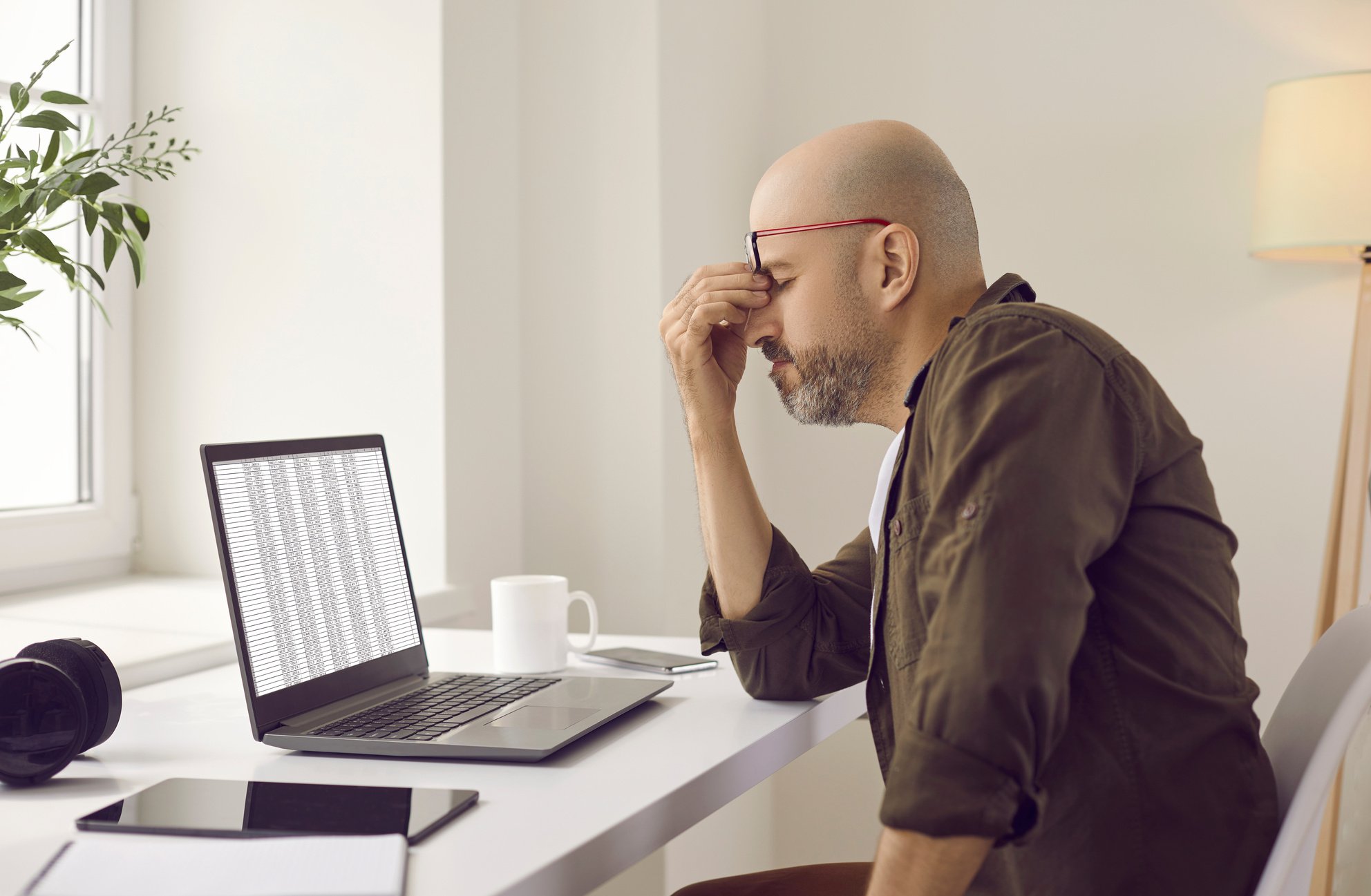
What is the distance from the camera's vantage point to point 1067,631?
2.51 ft

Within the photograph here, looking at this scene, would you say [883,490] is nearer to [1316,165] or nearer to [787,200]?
[787,200]

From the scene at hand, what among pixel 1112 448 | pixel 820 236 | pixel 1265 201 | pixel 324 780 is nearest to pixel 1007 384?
pixel 1112 448

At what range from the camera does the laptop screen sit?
1071 mm

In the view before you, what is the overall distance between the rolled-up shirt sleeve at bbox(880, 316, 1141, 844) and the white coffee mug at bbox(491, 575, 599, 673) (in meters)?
0.61

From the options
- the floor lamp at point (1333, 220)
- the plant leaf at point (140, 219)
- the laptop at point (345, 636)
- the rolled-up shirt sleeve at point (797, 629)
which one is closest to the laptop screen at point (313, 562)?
the laptop at point (345, 636)

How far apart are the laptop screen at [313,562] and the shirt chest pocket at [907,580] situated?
551 millimetres

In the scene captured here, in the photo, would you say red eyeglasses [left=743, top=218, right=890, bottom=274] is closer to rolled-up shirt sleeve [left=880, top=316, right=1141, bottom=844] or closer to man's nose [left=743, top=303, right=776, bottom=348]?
man's nose [left=743, top=303, right=776, bottom=348]

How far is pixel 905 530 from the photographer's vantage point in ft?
3.07

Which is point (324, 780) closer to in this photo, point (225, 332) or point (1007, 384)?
point (1007, 384)

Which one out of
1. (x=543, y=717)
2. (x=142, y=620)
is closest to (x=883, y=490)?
(x=543, y=717)

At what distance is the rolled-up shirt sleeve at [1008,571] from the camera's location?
752mm

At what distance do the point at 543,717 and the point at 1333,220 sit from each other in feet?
5.40

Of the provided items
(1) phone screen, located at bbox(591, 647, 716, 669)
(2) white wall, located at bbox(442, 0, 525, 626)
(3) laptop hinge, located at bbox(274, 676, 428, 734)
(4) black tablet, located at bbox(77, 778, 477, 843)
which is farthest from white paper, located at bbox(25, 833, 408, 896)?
(2) white wall, located at bbox(442, 0, 525, 626)

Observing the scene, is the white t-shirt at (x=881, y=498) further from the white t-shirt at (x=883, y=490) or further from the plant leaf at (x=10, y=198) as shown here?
the plant leaf at (x=10, y=198)
